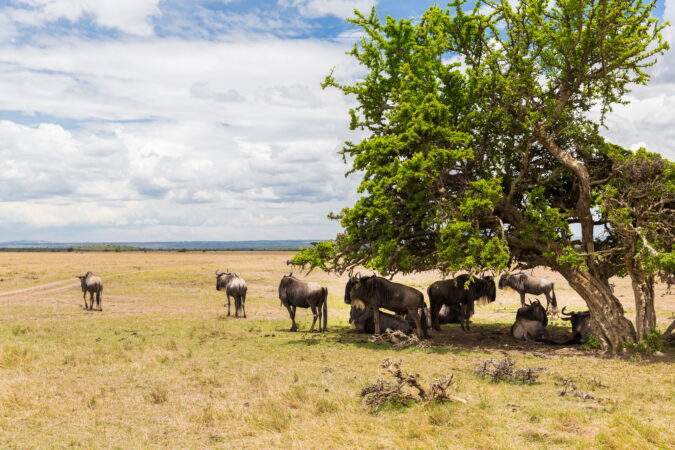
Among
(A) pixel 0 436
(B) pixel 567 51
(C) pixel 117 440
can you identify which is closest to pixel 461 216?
(B) pixel 567 51

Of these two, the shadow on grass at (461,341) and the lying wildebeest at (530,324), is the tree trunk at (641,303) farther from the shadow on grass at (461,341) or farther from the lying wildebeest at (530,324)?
the lying wildebeest at (530,324)

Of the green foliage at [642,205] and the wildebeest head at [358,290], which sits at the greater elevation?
the green foliage at [642,205]

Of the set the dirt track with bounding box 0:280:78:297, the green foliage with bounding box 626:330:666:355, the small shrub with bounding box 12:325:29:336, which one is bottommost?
the dirt track with bounding box 0:280:78:297

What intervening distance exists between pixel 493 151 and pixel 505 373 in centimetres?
977

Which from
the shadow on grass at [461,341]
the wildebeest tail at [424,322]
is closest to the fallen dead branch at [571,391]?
the shadow on grass at [461,341]

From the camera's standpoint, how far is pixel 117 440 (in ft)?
30.0

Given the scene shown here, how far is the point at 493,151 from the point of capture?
65.3 feet

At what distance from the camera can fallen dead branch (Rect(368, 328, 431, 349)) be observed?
1805cm

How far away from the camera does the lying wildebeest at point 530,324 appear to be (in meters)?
20.0

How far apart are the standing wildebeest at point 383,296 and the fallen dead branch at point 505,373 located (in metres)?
6.53

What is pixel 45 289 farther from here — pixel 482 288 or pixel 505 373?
pixel 505 373

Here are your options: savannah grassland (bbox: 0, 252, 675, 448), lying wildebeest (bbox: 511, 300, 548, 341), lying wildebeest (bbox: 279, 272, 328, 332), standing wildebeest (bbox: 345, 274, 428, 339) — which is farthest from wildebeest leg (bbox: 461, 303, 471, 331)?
lying wildebeest (bbox: 279, 272, 328, 332)

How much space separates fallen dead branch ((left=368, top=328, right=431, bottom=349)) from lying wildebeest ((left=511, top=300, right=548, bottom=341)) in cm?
449

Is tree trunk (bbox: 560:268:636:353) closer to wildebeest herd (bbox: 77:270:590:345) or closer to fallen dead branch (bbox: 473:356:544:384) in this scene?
wildebeest herd (bbox: 77:270:590:345)
